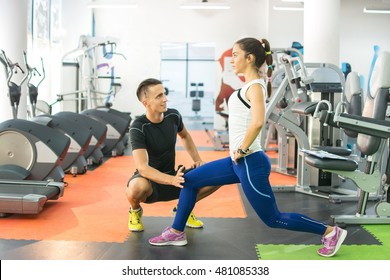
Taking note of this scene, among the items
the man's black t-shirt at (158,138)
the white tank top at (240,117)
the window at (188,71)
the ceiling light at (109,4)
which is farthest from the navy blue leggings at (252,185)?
the window at (188,71)

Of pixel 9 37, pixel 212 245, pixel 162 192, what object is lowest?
pixel 212 245

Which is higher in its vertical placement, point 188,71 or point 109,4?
point 109,4

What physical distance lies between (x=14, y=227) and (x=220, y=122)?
10.9 m

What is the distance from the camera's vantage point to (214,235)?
3846 millimetres

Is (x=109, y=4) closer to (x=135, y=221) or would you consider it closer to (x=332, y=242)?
(x=135, y=221)

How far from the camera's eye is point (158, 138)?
147 inches

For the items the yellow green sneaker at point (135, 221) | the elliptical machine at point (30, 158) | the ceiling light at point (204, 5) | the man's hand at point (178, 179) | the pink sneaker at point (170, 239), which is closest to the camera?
the man's hand at point (178, 179)

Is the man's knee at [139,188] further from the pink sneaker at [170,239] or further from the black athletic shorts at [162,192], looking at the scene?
the pink sneaker at [170,239]

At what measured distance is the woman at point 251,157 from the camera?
9.96 feet

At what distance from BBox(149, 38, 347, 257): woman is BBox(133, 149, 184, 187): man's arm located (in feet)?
0.30

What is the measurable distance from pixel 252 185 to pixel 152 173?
0.69 m

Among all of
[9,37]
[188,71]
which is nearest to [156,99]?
[9,37]

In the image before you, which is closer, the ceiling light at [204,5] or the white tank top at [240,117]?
the white tank top at [240,117]

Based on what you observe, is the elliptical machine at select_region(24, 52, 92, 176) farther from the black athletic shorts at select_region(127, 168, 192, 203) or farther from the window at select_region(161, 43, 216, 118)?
the window at select_region(161, 43, 216, 118)
